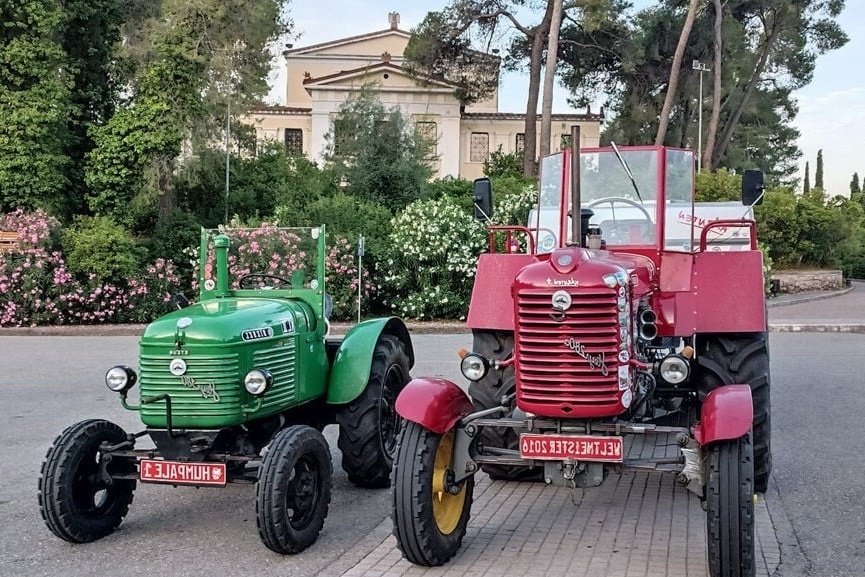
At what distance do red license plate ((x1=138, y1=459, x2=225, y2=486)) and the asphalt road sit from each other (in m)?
0.46

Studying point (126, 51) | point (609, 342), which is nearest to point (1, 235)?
point (126, 51)

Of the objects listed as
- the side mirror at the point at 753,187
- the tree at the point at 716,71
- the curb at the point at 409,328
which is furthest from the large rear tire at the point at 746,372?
the tree at the point at 716,71

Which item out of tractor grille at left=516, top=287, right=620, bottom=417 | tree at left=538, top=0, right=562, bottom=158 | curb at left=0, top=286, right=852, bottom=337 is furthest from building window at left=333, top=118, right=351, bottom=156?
tractor grille at left=516, top=287, right=620, bottom=417

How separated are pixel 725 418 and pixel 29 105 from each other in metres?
20.9

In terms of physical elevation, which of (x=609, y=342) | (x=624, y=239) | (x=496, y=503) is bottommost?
(x=496, y=503)

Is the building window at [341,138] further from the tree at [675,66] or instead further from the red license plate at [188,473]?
the red license plate at [188,473]

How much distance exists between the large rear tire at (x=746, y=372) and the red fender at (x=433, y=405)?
1933 millimetres

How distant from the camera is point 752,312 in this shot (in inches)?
242

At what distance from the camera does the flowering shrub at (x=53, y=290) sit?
19.2 meters

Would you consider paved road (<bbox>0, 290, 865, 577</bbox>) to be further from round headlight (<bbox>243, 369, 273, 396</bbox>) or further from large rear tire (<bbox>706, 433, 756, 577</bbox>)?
round headlight (<bbox>243, 369, 273, 396</bbox>)

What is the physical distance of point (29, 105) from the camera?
2131cm

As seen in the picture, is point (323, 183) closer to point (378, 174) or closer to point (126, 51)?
→ point (378, 174)

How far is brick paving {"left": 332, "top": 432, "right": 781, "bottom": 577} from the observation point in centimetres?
486

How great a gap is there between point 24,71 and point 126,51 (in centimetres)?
273
